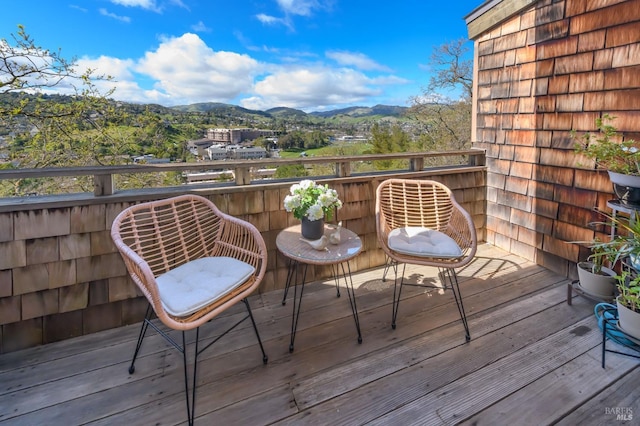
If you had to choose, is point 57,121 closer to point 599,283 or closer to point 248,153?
point 248,153

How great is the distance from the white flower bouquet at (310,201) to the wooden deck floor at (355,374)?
2.40ft

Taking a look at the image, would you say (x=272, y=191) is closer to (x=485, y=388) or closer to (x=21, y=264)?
(x=21, y=264)

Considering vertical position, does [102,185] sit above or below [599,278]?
above

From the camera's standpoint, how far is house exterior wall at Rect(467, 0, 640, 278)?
85.7 inches

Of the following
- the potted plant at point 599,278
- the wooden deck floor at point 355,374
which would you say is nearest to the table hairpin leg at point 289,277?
the wooden deck floor at point 355,374

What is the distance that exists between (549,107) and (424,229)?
5.05 ft

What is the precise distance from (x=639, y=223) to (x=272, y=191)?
7.07ft

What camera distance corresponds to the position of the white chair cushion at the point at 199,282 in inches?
54.5

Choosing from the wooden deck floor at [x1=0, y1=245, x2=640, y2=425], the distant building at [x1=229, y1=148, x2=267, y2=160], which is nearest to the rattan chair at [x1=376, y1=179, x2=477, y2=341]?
the wooden deck floor at [x1=0, y1=245, x2=640, y2=425]

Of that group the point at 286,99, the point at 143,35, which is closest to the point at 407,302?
the point at 143,35

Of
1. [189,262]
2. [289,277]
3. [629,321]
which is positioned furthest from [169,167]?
[629,321]

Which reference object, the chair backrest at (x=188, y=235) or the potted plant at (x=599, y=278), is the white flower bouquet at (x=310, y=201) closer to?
the chair backrest at (x=188, y=235)

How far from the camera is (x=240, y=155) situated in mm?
2719

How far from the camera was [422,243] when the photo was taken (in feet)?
6.81
